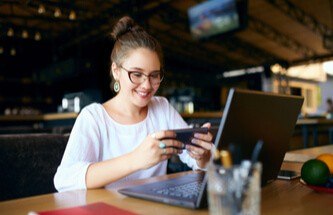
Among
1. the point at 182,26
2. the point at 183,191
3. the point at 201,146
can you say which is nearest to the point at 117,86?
the point at 201,146

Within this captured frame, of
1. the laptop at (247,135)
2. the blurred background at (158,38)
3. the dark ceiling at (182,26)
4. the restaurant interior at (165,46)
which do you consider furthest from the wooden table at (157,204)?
the dark ceiling at (182,26)

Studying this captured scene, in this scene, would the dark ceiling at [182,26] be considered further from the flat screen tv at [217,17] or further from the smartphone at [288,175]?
the smartphone at [288,175]

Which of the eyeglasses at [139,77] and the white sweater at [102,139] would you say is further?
the eyeglasses at [139,77]

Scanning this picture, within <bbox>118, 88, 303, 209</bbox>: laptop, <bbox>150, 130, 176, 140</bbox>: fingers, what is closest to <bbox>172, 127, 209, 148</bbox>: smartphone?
<bbox>150, 130, 176, 140</bbox>: fingers

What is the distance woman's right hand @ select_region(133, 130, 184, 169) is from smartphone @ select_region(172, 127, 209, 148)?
11 millimetres

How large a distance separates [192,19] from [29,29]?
585cm

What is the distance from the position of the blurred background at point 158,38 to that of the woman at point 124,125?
5041mm

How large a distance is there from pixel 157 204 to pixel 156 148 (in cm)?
16

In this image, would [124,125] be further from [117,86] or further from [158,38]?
[158,38]

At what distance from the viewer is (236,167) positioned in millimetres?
488

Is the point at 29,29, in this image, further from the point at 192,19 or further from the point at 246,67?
the point at 246,67

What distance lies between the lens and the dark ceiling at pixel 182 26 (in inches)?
369

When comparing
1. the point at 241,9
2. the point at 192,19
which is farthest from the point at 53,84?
the point at 241,9

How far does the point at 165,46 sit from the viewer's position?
48.5ft
